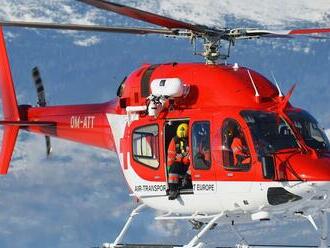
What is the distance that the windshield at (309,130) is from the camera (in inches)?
478

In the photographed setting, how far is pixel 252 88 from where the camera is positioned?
1274 cm

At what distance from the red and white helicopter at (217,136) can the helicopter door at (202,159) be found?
13 mm

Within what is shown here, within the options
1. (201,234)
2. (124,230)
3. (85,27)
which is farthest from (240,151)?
(124,230)

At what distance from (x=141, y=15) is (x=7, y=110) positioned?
5430 millimetres

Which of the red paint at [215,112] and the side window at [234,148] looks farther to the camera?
the side window at [234,148]

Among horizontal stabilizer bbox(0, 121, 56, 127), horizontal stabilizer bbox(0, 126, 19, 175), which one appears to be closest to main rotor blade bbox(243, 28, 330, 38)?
horizontal stabilizer bbox(0, 121, 56, 127)

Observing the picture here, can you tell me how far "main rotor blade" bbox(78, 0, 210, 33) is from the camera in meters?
11.4

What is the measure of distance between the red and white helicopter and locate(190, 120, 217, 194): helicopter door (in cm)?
1

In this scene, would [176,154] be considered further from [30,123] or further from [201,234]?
[30,123]

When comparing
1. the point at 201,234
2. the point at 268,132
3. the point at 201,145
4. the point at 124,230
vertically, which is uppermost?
the point at 268,132

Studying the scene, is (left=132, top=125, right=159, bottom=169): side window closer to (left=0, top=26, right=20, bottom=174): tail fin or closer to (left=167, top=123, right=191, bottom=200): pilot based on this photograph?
(left=167, top=123, right=191, bottom=200): pilot

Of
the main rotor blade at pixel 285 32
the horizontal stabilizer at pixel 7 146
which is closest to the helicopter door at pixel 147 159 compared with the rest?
the main rotor blade at pixel 285 32

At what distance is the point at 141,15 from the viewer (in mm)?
11977

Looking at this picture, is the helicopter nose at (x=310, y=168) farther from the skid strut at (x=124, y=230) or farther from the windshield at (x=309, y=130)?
the skid strut at (x=124, y=230)
